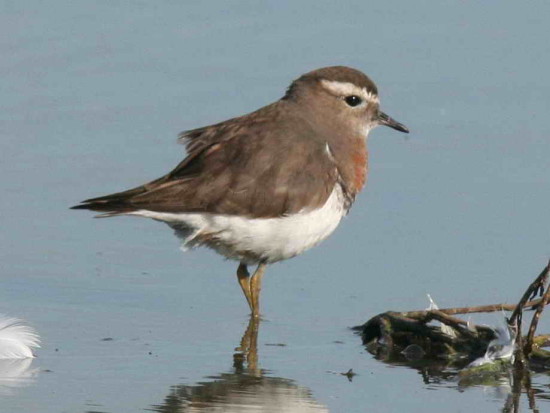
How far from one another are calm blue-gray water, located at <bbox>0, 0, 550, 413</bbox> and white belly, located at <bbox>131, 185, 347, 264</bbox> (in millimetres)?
363

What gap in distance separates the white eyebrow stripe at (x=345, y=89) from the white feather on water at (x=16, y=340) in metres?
2.74

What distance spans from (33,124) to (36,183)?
1.02m

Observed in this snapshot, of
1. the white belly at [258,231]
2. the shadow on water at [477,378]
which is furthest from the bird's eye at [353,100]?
the shadow on water at [477,378]

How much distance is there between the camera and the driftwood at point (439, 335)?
844 cm

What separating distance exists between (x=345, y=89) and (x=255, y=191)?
4.14 ft

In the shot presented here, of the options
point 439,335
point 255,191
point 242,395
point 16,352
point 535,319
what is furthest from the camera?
point 255,191

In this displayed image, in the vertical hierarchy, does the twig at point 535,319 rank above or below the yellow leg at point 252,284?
below

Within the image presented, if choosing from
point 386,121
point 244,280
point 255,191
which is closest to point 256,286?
point 244,280

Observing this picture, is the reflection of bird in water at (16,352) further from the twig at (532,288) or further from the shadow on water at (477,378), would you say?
the twig at (532,288)

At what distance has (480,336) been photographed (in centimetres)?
866

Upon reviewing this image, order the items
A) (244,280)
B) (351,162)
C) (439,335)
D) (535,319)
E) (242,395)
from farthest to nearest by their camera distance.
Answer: (351,162) → (244,280) → (439,335) → (535,319) → (242,395)

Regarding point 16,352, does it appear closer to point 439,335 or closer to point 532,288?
point 439,335

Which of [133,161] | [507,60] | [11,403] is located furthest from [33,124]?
[11,403]

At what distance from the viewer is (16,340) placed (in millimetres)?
8141
